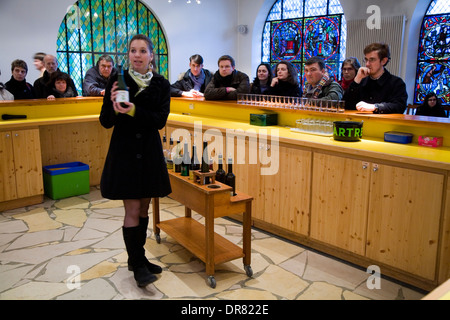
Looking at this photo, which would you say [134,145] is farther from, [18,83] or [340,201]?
[18,83]

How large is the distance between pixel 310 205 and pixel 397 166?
94cm

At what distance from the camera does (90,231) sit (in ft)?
14.8

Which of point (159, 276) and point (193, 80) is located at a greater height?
point (193, 80)

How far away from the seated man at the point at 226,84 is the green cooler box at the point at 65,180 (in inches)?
77.0

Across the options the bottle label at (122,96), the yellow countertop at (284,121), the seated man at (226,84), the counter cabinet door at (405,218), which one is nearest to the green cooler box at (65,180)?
the yellow countertop at (284,121)

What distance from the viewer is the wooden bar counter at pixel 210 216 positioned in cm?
330

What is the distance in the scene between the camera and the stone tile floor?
128 inches

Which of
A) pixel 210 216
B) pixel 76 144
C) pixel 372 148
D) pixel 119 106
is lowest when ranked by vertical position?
pixel 210 216

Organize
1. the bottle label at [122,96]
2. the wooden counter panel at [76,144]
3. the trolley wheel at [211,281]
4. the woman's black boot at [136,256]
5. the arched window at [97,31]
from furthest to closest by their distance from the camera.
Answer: the arched window at [97,31], the wooden counter panel at [76,144], the trolley wheel at [211,281], the woman's black boot at [136,256], the bottle label at [122,96]

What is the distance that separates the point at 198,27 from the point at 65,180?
282 inches

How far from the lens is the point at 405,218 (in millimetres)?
3246

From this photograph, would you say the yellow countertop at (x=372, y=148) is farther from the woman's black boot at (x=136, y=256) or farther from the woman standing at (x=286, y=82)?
the woman's black boot at (x=136, y=256)

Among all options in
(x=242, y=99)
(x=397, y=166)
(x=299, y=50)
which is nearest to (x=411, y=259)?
(x=397, y=166)

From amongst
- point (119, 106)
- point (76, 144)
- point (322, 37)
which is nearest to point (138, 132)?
point (119, 106)
